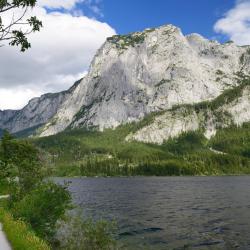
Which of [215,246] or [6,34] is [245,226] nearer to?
[215,246]

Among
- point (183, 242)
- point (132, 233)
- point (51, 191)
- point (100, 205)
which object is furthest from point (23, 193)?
point (100, 205)

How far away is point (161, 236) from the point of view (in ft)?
222

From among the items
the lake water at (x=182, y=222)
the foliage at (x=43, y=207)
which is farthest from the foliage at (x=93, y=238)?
the lake water at (x=182, y=222)

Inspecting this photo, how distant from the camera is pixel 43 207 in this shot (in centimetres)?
4766

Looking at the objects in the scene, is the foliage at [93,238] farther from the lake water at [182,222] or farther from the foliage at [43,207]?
the lake water at [182,222]

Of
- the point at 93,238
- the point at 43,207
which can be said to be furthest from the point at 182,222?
the point at 43,207

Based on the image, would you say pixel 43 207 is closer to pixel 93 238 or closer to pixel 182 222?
pixel 93 238

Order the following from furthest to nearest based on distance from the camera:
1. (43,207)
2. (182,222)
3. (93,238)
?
(182,222) → (43,207) → (93,238)

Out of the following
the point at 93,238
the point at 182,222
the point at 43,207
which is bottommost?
the point at 182,222

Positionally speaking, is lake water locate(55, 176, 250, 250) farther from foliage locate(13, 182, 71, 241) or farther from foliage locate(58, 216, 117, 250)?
foliage locate(58, 216, 117, 250)

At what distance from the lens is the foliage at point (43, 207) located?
47125 millimetres

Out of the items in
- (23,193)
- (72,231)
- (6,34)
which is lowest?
(72,231)

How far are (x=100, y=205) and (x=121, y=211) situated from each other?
16.2 m

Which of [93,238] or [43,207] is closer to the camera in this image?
[93,238]
